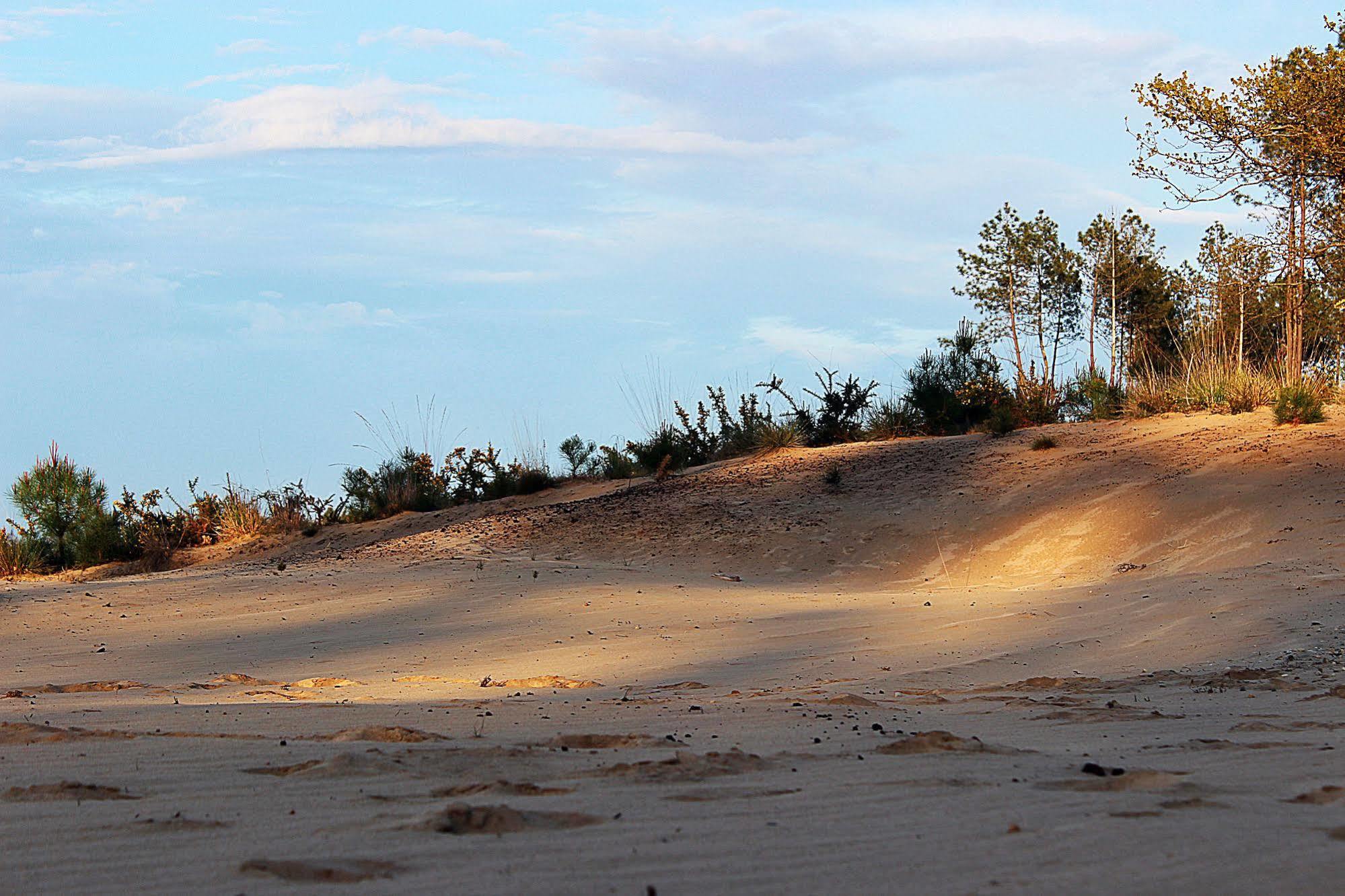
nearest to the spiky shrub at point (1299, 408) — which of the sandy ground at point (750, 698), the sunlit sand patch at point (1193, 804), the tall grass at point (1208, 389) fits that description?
the sandy ground at point (750, 698)

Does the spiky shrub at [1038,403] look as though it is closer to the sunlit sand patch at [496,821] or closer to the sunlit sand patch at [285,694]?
the sunlit sand patch at [285,694]

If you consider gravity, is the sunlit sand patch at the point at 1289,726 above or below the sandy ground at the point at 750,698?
below

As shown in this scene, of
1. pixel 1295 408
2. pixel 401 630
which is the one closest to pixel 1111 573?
pixel 1295 408

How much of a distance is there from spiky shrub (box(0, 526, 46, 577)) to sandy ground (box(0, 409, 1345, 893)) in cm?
745

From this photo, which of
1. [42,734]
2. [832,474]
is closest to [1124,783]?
[42,734]

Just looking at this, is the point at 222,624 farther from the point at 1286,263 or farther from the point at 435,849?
the point at 1286,263

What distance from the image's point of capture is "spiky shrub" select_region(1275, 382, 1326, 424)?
15625 mm

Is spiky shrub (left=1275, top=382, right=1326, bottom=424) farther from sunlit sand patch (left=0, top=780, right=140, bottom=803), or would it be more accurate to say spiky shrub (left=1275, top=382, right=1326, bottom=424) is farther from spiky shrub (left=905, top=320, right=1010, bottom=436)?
sunlit sand patch (left=0, top=780, right=140, bottom=803)

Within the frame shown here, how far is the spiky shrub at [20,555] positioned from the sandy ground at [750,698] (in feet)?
24.4

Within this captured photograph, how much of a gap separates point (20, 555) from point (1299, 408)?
64.9 ft

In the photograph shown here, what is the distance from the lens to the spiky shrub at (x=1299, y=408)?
1562 cm

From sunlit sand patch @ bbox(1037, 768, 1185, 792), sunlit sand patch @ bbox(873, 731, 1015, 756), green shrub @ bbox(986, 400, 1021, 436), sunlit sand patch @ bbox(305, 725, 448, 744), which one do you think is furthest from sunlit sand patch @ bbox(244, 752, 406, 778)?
green shrub @ bbox(986, 400, 1021, 436)

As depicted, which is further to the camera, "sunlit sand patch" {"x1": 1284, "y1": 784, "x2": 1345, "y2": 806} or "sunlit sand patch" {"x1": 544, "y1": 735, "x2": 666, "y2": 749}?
"sunlit sand patch" {"x1": 544, "y1": 735, "x2": 666, "y2": 749}

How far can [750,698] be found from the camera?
6.12 metres
